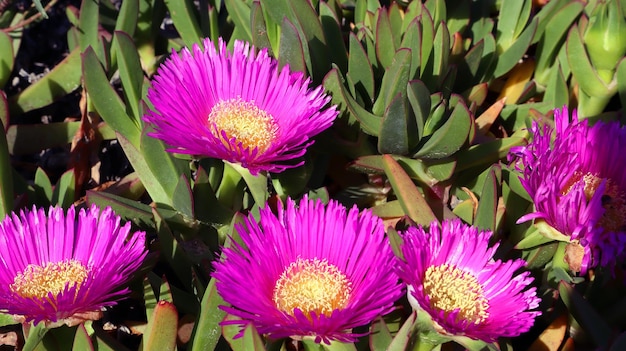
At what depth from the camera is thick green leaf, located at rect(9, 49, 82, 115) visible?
1.33 m

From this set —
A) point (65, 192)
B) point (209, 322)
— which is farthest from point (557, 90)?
point (65, 192)

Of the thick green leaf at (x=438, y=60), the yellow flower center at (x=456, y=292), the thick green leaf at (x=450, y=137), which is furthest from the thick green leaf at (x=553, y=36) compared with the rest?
the yellow flower center at (x=456, y=292)

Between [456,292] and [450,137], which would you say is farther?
[450,137]

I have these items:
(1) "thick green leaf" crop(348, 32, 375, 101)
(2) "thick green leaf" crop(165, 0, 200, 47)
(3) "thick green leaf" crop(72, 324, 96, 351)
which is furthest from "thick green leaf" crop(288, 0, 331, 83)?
(3) "thick green leaf" crop(72, 324, 96, 351)

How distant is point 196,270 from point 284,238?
0.21 meters

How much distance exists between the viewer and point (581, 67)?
1.24 metres

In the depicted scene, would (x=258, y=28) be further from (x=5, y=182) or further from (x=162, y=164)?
(x=5, y=182)

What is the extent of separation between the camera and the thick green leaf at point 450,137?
40.2 inches

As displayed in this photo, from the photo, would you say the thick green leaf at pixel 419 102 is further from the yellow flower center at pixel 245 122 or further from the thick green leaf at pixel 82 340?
the thick green leaf at pixel 82 340

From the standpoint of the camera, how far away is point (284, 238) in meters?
0.91

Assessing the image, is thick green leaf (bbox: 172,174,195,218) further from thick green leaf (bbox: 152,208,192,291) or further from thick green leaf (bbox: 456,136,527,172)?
thick green leaf (bbox: 456,136,527,172)

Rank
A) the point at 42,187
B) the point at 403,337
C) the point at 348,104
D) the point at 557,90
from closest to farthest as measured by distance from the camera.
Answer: the point at 403,337 < the point at 348,104 < the point at 42,187 < the point at 557,90

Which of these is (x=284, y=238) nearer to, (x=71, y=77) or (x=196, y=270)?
(x=196, y=270)

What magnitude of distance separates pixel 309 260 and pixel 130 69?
1.41 ft
